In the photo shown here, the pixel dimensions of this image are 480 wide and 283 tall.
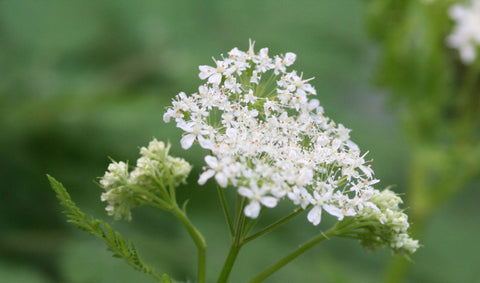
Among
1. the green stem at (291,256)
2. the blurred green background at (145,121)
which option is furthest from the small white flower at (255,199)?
the blurred green background at (145,121)

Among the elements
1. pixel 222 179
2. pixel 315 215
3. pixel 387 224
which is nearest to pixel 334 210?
pixel 315 215

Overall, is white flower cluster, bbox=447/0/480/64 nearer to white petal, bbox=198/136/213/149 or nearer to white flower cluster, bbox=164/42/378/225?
white flower cluster, bbox=164/42/378/225

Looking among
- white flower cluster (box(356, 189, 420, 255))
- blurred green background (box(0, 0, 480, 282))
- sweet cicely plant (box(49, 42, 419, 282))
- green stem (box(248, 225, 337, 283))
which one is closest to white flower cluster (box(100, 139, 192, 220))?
sweet cicely plant (box(49, 42, 419, 282))

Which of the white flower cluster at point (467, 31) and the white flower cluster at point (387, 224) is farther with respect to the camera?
the white flower cluster at point (467, 31)

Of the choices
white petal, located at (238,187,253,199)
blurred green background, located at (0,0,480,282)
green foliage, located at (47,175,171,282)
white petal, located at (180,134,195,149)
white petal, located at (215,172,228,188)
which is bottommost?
green foliage, located at (47,175,171,282)

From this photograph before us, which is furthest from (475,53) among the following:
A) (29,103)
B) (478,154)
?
(29,103)

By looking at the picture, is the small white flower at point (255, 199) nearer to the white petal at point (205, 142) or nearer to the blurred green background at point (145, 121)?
the white petal at point (205, 142)

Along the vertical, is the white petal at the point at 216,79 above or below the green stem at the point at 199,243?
above
